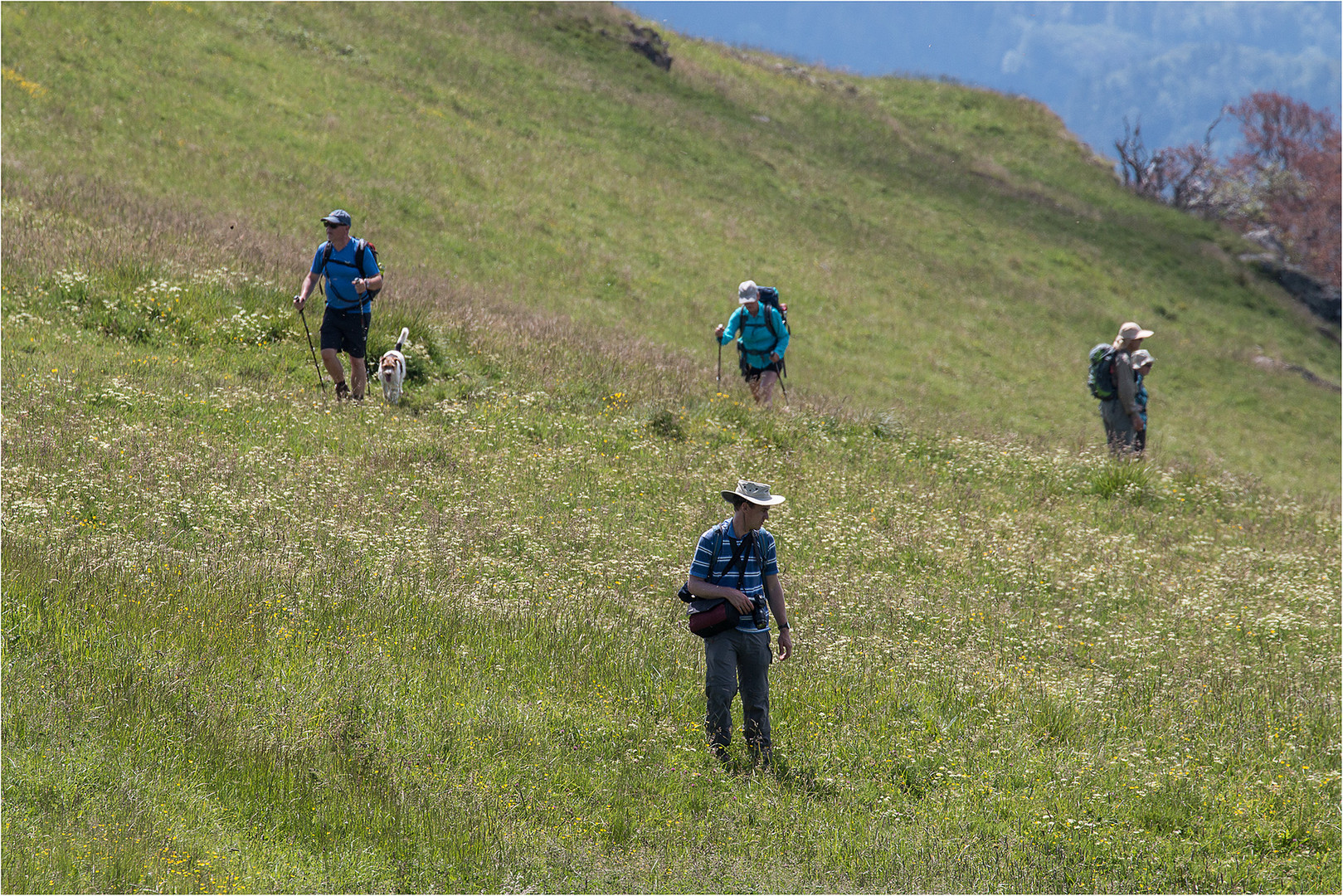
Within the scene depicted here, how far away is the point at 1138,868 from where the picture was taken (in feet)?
18.8

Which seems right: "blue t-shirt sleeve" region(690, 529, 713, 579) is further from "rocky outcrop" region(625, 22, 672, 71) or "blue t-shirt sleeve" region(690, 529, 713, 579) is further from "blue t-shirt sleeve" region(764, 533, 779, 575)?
"rocky outcrop" region(625, 22, 672, 71)

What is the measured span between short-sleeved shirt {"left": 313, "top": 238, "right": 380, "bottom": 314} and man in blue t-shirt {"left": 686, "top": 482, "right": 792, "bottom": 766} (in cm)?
719


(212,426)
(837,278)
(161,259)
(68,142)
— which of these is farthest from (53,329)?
(837,278)

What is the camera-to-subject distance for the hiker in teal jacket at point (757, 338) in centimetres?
1466

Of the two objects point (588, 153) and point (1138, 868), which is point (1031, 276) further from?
point (1138, 868)

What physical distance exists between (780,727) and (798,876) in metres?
1.59

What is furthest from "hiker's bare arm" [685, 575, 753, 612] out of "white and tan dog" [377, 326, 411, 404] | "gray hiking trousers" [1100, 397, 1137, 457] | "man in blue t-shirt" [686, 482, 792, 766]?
"gray hiking trousers" [1100, 397, 1137, 457]

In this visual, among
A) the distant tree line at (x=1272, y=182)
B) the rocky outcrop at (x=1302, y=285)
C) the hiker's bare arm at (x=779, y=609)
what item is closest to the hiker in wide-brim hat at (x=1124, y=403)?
the hiker's bare arm at (x=779, y=609)

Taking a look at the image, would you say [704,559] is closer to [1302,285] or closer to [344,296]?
[344,296]

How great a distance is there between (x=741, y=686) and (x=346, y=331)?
25.4 ft

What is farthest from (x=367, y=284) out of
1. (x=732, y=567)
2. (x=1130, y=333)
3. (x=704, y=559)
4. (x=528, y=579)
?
(x=1130, y=333)

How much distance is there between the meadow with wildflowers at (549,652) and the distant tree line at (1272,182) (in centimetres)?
4627

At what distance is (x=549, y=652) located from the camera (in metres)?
7.04

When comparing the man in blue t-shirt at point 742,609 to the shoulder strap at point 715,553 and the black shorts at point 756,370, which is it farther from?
the black shorts at point 756,370
